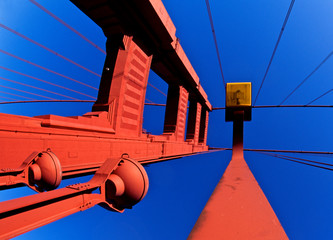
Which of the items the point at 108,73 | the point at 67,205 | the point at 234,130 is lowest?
the point at 67,205

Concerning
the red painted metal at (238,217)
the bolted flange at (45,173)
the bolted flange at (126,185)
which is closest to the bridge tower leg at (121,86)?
the bolted flange at (45,173)

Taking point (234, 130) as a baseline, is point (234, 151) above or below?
below

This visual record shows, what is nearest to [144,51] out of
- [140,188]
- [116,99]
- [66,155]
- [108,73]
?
[108,73]

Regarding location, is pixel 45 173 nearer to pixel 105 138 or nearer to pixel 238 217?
pixel 105 138

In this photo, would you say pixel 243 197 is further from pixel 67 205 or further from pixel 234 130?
pixel 234 130

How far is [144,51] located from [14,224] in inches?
406

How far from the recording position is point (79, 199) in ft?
7.90

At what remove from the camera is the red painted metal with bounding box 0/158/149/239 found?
1727 mm

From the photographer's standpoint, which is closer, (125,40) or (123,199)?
(123,199)

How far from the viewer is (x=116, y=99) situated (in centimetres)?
844

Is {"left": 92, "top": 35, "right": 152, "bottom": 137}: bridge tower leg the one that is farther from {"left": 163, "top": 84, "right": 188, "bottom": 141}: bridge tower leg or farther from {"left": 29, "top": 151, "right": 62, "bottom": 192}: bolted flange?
{"left": 163, "top": 84, "right": 188, "bottom": 141}: bridge tower leg

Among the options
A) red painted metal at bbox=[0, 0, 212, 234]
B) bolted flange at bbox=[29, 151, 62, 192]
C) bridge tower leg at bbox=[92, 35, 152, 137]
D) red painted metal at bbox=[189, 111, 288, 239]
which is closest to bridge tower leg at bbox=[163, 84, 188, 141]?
red painted metal at bbox=[0, 0, 212, 234]

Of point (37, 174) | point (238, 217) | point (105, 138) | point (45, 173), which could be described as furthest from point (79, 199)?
point (105, 138)

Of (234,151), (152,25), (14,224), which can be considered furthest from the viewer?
(234,151)
